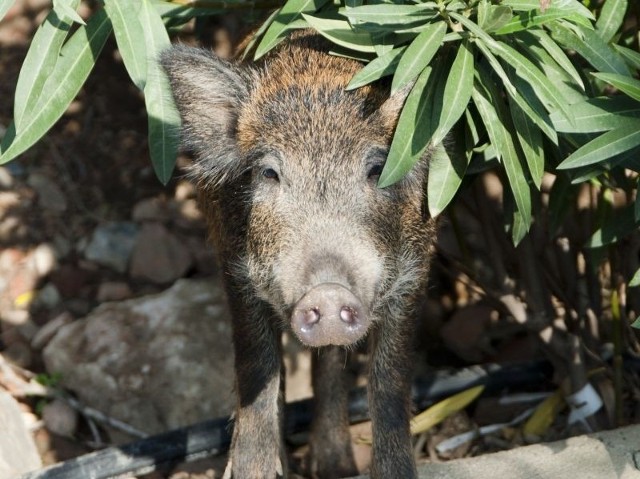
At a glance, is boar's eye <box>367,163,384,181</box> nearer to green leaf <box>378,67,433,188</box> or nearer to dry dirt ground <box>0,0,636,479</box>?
green leaf <box>378,67,433,188</box>

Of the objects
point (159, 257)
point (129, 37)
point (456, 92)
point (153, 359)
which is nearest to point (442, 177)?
point (456, 92)

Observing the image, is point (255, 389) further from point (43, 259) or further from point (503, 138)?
point (43, 259)

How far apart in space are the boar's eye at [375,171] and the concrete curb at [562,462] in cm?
124

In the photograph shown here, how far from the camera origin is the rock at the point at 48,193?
6.62 m

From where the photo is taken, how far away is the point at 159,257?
6355 millimetres

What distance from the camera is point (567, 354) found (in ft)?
16.9

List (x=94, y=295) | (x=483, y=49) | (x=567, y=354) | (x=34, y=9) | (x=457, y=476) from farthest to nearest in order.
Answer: (x=34, y=9) < (x=94, y=295) < (x=567, y=354) < (x=457, y=476) < (x=483, y=49)

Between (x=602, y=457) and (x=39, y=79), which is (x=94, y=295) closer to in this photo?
(x=39, y=79)

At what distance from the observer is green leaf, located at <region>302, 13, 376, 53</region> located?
383 cm

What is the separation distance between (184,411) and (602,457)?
2078 mm

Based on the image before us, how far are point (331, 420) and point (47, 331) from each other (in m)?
1.77

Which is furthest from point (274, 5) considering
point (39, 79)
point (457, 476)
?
point (457, 476)

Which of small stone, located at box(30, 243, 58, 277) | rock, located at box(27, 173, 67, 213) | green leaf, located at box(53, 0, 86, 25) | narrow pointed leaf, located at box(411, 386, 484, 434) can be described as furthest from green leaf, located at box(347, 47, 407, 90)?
rock, located at box(27, 173, 67, 213)

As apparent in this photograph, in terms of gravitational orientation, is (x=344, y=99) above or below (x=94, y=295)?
above
